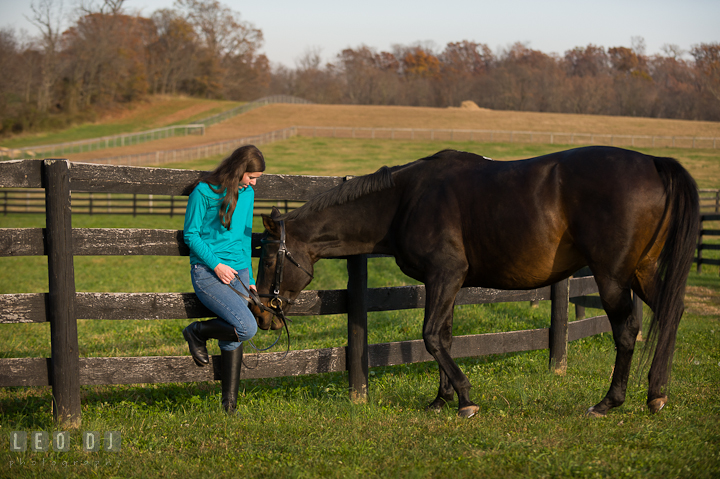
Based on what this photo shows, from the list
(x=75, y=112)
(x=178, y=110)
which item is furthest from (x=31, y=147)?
(x=178, y=110)

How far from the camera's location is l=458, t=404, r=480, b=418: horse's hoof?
4125 mm

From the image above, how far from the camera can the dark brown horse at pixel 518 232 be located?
3.95 m

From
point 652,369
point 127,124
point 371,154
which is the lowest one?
point 652,369

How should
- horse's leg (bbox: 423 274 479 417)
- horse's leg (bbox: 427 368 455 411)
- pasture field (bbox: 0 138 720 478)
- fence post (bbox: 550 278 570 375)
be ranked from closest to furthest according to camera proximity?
1. pasture field (bbox: 0 138 720 478)
2. horse's leg (bbox: 423 274 479 417)
3. horse's leg (bbox: 427 368 455 411)
4. fence post (bbox: 550 278 570 375)

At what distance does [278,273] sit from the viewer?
4281 millimetres

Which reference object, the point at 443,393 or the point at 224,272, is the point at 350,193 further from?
the point at 443,393

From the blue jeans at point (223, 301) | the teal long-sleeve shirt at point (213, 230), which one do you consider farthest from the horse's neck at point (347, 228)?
the blue jeans at point (223, 301)

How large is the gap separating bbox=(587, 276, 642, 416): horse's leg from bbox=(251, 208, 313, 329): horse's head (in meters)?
2.22

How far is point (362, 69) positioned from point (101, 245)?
9632 cm

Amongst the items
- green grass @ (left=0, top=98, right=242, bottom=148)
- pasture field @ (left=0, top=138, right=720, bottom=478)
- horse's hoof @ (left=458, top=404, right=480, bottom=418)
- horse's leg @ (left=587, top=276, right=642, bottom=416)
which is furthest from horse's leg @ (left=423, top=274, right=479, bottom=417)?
green grass @ (left=0, top=98, right=242, bottom=148)

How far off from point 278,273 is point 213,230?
0.60 metres

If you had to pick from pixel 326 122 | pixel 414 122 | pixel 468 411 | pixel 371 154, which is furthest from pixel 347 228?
pixel 326 122

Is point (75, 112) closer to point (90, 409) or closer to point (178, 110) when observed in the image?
point (178, 110)

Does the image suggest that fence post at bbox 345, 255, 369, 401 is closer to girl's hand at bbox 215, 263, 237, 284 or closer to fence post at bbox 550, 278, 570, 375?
girl's hand at bbox 215, 263, 237, 284
